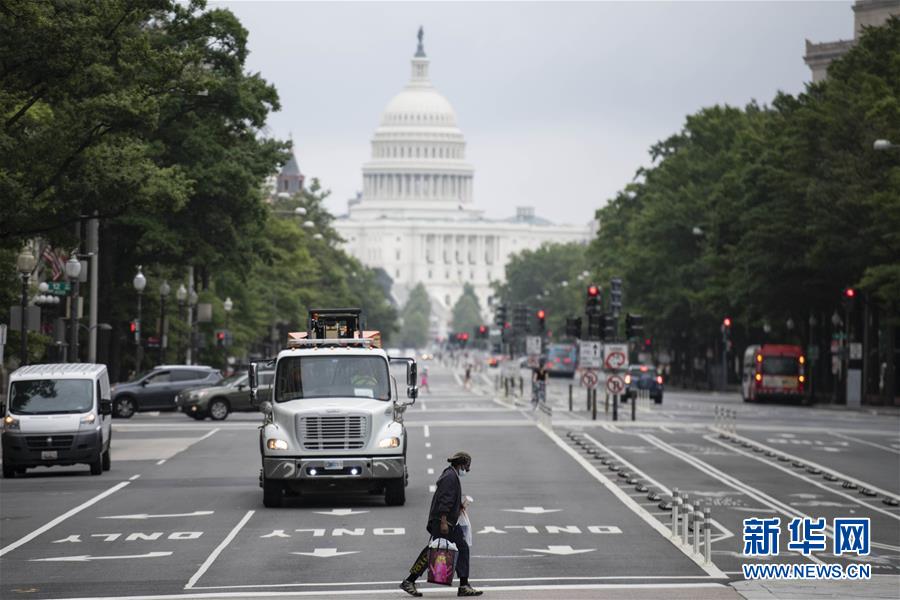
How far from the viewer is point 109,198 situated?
4303 centimetres

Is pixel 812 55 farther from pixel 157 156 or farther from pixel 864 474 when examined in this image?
pixel 864 474

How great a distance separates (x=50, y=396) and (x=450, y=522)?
66.5ft

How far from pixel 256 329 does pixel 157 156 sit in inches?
1540

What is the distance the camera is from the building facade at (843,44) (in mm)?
118250

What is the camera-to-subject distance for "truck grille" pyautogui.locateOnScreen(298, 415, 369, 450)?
102ft

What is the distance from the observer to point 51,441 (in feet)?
128

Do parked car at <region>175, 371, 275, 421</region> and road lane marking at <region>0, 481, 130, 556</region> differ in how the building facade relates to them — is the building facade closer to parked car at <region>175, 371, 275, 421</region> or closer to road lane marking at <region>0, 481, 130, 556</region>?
parked car at <region>175, 371, 275, 421</region>

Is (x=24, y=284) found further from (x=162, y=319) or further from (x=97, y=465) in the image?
(x=162, y=319)

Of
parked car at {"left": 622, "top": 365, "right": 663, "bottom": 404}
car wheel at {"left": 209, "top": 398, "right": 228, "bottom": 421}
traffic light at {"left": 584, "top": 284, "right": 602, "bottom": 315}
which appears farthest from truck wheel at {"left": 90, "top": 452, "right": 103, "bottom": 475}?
parked car at {"left": 622, "top": 365, "right": 663, "bottom": 404}

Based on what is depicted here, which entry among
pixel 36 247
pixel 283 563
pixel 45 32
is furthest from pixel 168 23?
pixel 283 563

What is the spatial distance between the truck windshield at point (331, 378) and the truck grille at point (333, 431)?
2.78 ft

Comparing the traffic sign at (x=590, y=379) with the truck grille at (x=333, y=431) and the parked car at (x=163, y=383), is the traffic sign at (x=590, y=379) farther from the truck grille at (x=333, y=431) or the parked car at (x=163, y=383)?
the truck grille at (x=333, y=431)

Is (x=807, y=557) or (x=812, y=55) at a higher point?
(x=812, y=55)

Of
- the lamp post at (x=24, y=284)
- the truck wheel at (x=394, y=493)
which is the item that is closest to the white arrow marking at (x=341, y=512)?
the truck wheel at (x=394, y=493)
